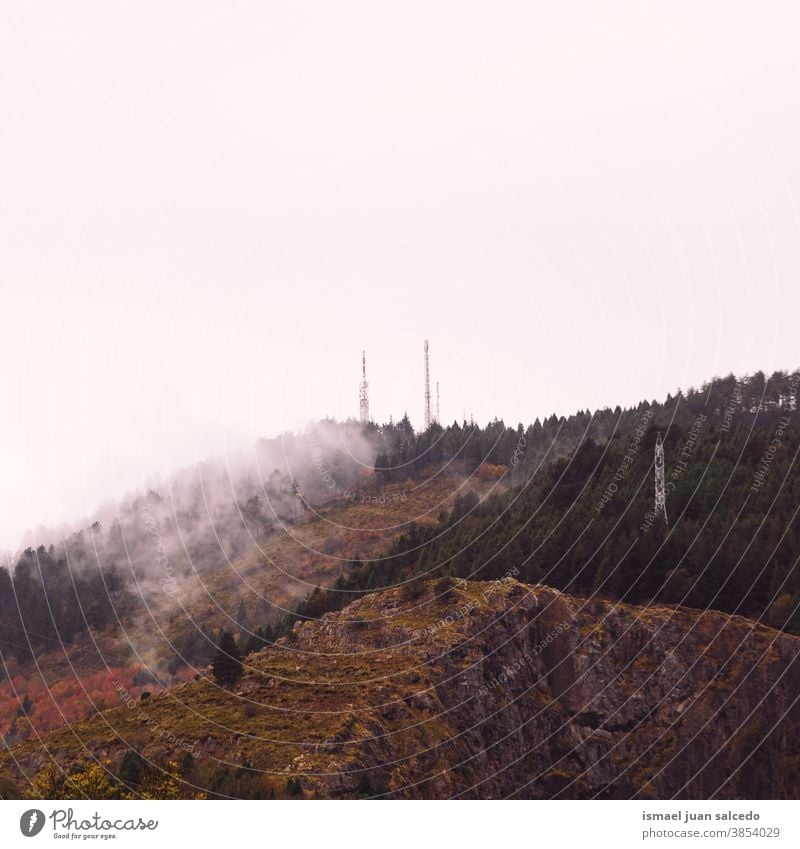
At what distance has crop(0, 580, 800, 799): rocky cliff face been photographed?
108688 millimetres

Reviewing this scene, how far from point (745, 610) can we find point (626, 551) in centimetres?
1716

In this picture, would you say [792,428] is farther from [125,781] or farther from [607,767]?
[125,781]

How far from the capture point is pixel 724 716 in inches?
4970

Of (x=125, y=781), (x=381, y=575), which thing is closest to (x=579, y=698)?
(x=381, y=575)
